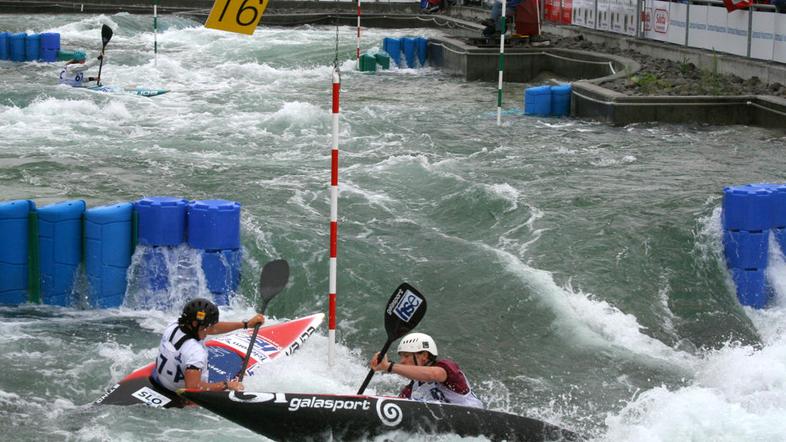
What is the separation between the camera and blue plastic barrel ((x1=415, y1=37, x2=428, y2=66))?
2250 cm

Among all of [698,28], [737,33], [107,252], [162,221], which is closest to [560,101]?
[737,33]

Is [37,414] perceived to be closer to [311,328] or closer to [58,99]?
[311,328]

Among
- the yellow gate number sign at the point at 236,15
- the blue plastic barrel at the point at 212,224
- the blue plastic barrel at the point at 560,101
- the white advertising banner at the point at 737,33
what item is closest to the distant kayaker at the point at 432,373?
the blue plastic barrel at the point at 212,224

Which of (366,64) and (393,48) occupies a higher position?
(393,48)

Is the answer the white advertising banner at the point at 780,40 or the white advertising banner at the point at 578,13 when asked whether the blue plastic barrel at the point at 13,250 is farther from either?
the white advertising banner at the point at 578,13

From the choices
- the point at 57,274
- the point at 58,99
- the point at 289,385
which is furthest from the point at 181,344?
the point at 58,99

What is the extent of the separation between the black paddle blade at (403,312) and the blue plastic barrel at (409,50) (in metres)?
16.5

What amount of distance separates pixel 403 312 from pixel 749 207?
3646mm

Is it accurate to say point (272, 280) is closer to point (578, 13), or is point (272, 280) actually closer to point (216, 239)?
point (216, 239)

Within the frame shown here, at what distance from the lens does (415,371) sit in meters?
5.98

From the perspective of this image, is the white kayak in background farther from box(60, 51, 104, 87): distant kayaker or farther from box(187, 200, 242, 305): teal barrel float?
box(187, 200, 242, 305): teal barrel float

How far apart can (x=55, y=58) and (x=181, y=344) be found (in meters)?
17.0

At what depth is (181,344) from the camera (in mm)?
6273

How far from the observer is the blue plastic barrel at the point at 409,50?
22328mm
